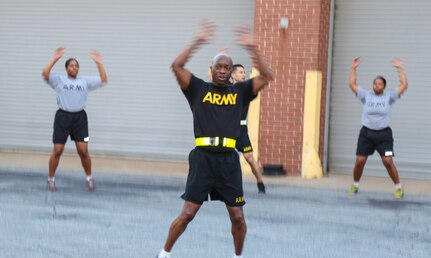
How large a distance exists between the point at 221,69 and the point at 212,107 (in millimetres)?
329

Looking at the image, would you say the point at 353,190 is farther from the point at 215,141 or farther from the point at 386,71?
the point at 215,141

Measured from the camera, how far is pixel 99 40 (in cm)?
1736

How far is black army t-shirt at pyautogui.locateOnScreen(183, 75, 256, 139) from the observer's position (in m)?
7.07

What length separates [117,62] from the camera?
1725 cm

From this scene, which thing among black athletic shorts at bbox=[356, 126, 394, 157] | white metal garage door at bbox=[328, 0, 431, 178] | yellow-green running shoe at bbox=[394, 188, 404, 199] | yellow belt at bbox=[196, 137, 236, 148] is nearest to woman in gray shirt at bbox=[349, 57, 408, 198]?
black athletic shorts at bbox=[356, 126, 394, 157]

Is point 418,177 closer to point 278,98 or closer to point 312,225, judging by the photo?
point 278,98

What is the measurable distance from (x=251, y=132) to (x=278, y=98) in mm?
793

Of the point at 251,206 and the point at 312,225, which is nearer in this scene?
the point at 312,225

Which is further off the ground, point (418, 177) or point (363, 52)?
point (363, 52)

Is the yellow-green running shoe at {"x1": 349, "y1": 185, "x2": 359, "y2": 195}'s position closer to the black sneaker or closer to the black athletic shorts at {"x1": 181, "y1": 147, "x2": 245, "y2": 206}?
the black sneaker

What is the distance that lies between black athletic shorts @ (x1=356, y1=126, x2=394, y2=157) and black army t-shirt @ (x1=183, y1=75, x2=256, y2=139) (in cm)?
573

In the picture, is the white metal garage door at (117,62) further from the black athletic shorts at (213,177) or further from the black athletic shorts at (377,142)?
the black athletic shorts at (213,177)

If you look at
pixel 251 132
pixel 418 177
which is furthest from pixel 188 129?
pixel 418 177

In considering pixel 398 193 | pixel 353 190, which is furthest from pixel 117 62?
pixel 398 193
